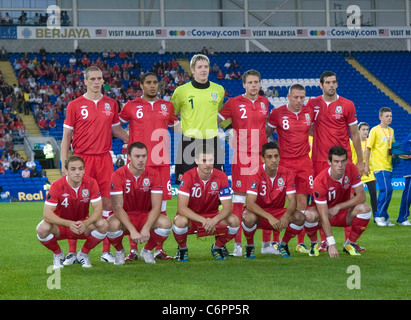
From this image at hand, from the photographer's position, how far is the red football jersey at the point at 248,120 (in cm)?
823

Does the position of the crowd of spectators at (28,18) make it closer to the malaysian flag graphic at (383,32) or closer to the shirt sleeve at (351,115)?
the malaysian flag graphic at (383,32)

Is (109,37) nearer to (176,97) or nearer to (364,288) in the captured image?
(176,97)

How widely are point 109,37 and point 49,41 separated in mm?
4397

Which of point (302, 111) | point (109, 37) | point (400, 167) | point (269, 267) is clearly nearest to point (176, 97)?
point (302, 111)

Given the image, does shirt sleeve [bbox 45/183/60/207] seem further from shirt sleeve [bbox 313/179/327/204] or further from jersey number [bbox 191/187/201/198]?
shirt sleeve [bbox 313/179/327/204]

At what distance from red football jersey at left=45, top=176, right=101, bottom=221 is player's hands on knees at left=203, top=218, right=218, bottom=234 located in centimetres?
122

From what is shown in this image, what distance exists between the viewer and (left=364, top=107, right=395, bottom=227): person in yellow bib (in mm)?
11852

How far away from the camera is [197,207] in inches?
305

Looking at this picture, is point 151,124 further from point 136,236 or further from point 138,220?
point 136,236

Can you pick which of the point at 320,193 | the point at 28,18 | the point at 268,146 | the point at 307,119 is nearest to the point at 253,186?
the point at 268,146

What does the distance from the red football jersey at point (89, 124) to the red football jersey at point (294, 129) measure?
2.21 metres

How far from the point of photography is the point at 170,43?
36906mm

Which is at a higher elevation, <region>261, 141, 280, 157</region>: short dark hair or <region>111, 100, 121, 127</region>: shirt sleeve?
<region>111, 100, 121, 127</region>: shirt sleeve

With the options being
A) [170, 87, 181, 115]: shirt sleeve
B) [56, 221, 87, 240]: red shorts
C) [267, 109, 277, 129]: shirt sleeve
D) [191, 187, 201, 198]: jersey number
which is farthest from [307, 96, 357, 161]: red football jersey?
[56, 221, 87, 240]: red shorts
